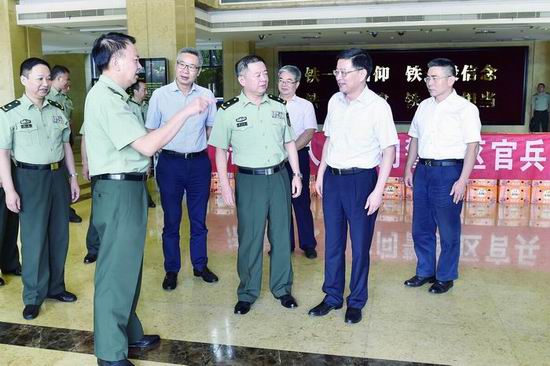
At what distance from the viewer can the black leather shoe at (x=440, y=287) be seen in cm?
348

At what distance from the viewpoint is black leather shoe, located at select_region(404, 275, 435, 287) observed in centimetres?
362

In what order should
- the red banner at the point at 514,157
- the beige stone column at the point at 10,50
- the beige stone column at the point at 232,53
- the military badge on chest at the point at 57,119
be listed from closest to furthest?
the military badge on chest at the point at 57,119 < the red banner at the point at 514,157 < the beige stone column at the point at 10,50 < the beige stone column at the point at 232,53

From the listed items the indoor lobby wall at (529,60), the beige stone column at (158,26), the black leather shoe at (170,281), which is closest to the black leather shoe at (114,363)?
the black leather shoe at (170,281)

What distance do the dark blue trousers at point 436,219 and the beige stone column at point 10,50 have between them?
8445 mm

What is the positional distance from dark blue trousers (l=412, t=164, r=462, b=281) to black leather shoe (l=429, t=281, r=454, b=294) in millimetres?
29

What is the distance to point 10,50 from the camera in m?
9.66

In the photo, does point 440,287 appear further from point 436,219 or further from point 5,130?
point 5,130

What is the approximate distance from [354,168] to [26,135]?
1.91 meters

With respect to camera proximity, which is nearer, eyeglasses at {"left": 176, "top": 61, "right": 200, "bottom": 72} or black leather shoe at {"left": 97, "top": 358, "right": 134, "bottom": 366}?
black leather shoe at {"left": 97, "top": 358, "right": 134, "bottom": 366}

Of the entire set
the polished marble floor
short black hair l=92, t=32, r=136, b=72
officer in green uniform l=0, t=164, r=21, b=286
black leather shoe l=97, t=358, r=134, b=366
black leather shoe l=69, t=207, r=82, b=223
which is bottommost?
the polished marble floor

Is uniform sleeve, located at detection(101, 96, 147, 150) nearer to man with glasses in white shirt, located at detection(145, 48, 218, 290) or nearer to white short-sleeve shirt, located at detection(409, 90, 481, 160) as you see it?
man with glasses in white shirt, located at detection(145, 48, 218, 290)

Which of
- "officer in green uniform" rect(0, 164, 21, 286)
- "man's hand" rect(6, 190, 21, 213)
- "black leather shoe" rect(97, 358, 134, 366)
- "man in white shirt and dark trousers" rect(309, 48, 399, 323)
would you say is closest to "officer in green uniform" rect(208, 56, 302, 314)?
"man in white shirt and dark trousers" rect(309, 48, 399, 323)

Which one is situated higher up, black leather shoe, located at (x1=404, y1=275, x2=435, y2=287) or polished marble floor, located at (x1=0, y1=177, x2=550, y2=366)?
black leather shoe, located at (x1=404, y1=275, x2=435, y2=287)

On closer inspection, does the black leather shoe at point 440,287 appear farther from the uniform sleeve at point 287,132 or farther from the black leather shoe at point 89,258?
the black leather shoe at point 89,258
